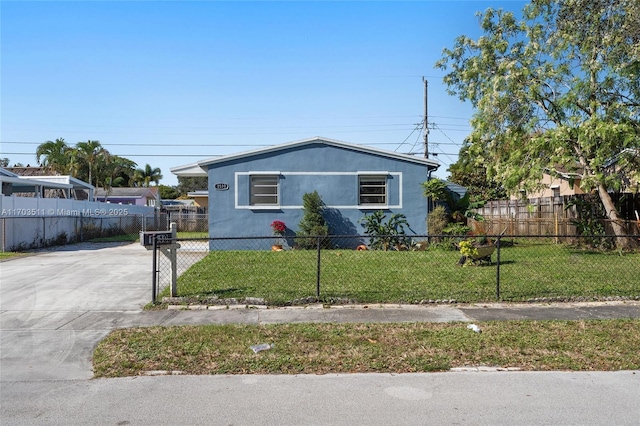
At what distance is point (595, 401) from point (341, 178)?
14363mm

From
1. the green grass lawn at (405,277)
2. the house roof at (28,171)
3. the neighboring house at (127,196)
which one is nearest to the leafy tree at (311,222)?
the green grass lawn at (405,277)

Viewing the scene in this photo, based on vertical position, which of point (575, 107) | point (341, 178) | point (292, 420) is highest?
point (575, 107)

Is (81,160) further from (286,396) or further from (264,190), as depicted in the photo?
(286,396)

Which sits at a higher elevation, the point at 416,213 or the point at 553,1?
the point at 553,1

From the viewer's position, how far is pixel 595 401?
473 cm

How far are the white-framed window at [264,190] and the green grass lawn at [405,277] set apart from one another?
3.62m

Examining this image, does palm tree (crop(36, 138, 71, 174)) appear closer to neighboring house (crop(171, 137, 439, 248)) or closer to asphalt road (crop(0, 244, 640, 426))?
neighboring house (crop(171, 137, 439, 248))

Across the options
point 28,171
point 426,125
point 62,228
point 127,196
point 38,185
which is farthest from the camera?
point 127,196

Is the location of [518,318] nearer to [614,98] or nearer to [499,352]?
[499,352]

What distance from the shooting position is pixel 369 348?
6.30 metres

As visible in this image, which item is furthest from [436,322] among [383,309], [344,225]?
[344,225]

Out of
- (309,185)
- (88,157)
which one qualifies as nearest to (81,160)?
(88,157)

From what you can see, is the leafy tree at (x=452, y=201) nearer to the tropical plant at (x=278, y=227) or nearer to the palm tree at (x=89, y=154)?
the tropical plant at (x=278, y=227)

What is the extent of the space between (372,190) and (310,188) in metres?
2.32
